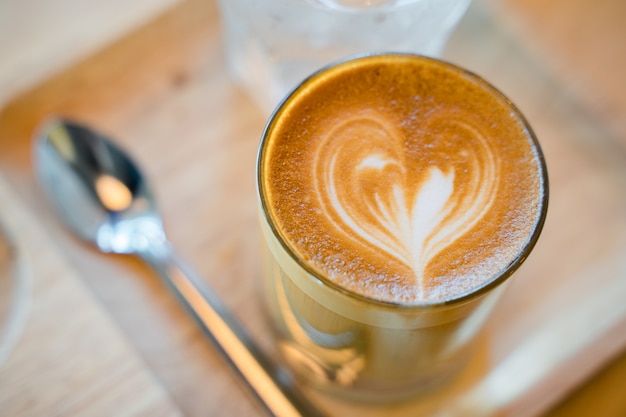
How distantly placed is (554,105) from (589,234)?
0.15 metres

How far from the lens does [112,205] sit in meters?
0.68

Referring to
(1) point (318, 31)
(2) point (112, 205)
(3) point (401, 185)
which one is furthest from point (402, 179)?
(2) point (112, 205)

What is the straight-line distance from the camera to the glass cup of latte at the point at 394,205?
450 mm

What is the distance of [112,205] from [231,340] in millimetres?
193

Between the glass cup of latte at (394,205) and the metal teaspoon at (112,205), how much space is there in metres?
0.12

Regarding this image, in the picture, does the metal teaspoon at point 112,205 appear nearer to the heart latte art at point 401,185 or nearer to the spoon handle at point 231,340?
the spoon handle at point 231,340

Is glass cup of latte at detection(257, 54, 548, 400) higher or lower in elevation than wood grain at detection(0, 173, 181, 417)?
lower

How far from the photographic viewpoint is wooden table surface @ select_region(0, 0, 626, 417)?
60 cm

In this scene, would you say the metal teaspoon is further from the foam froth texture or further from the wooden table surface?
the foam froth texture

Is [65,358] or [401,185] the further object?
[65,358]

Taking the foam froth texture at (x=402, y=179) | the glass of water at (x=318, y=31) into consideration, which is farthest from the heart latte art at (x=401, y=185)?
the glass of water at (x=318, y=31)

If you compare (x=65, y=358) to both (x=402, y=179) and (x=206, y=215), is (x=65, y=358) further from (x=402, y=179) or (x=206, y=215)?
(x=402, y=179)

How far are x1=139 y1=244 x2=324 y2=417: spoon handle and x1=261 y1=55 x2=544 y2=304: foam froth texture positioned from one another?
0.19 meters

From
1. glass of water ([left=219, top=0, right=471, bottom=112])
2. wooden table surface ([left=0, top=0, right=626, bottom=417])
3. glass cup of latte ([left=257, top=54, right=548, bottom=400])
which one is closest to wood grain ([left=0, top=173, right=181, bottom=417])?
wooden table surface ([left=0, top=0, right=626, bottom=417])
